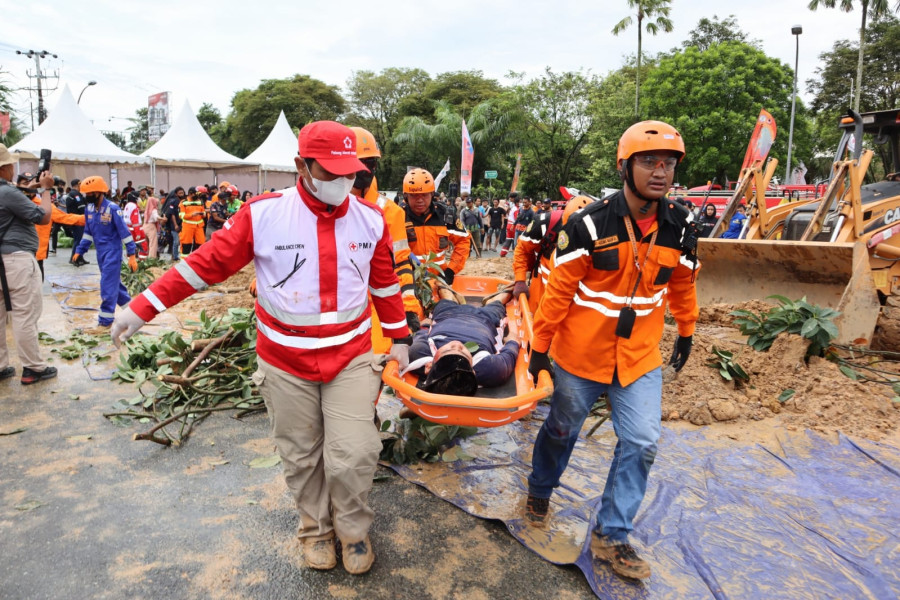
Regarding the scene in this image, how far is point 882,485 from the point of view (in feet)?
12.7

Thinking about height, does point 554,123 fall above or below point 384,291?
above

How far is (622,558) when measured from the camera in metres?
2.86

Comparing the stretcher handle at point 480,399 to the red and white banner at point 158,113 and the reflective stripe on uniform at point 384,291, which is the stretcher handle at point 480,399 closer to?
the reflective stripe on uniform at point 384,291

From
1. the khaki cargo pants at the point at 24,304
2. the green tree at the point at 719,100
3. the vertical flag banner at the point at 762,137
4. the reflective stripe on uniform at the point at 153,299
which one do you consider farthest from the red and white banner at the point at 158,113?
the reflective stripe on uniform at the point at 153,299

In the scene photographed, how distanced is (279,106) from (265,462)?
47.3 metres

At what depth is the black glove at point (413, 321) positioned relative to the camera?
3.56 m

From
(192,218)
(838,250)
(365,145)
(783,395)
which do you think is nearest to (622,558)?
(365,145)

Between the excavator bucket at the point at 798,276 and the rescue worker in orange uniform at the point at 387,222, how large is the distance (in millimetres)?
4345

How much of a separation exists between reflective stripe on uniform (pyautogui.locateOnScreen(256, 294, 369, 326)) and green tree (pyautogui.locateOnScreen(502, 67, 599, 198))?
1172 inches

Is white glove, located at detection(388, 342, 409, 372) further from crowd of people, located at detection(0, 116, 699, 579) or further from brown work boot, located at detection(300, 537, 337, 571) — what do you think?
brown work boot, located at detection(300, 537, 337, 571)

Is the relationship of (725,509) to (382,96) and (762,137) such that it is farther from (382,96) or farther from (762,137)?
(382,96)

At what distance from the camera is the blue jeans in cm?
287

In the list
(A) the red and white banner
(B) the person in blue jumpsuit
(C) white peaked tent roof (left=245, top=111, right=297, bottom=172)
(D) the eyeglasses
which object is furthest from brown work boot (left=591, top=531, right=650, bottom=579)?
(A) the red and white banner

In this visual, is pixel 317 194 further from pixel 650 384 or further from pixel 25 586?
pixel 25 586
